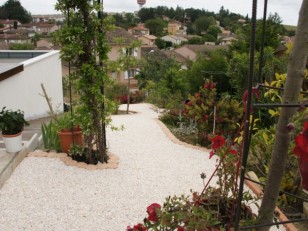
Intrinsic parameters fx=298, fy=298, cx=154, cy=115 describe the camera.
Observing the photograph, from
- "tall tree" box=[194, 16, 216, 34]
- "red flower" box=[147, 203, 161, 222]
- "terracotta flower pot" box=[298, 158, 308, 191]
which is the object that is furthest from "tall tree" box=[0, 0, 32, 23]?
"terracotta flower pot" box=[298, 158, 308, 191]

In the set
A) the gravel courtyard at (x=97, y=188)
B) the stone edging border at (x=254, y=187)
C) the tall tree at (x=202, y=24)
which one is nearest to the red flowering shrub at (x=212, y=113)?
the stone edging border at (x=254, y=187)

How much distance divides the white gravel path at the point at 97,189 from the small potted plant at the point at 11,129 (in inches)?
13.1

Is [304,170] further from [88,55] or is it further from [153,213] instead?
[88,55]

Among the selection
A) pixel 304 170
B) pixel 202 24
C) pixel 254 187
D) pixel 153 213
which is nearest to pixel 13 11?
pixel 202 24

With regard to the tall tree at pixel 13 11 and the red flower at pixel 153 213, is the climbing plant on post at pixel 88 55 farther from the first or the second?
the tall tree at pixel 13 11

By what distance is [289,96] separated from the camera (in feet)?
4.12

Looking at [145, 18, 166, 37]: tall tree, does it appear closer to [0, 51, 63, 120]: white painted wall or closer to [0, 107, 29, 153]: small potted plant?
[0, 51, 63, 120]: white painted wall

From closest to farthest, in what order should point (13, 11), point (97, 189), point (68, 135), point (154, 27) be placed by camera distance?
point (97, 189), point (68, 135), point (154, 27), point (13, 11)

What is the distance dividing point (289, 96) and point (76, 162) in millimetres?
3920

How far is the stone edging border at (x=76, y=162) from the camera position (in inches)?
179

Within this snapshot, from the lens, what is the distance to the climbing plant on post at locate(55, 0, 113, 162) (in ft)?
13.1

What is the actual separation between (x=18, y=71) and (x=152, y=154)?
16.7 feet

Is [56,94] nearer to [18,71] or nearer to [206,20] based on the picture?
[18,71]

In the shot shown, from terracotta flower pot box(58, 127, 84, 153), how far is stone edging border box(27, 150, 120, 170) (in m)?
0.17
